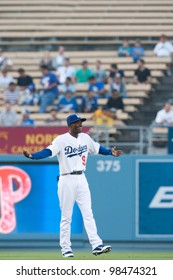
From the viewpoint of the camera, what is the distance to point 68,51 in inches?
1254

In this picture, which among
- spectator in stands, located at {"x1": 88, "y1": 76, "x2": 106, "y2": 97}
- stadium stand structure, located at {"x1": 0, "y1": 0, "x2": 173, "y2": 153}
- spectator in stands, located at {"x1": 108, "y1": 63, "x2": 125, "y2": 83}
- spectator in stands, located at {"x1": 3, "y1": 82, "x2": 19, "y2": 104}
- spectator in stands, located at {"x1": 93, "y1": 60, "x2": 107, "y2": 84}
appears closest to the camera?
spectator in stands, located at {"x1": 88, "y1": 76, "x2": 106, "y2": 97}

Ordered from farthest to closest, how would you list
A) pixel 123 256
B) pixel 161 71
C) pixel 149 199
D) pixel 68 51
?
1. pixel 68 51
2. pixel 161 71
3. pixel 149 199
4. pixel 123 256

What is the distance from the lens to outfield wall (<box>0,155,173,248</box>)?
19922mm

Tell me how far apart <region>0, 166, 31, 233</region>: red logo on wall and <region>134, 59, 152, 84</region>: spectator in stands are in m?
9.26

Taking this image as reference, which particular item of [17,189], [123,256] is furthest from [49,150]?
[17,189]

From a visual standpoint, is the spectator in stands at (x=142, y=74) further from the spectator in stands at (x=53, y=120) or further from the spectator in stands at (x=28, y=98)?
the spectator in stands at (x=53, y=120)

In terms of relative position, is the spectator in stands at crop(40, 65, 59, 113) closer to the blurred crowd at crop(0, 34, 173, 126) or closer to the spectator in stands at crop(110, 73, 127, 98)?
the blurred crowd at crop(0, 34, 173, 126)

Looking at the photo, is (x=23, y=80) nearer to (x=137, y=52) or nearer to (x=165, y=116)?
(x=137, y=52)

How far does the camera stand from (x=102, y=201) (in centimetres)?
2005

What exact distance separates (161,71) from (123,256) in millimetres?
12128

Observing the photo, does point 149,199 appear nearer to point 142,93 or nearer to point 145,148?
point 145,148

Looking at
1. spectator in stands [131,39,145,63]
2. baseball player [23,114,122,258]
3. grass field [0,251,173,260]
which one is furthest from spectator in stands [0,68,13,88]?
baseball player [23,114,122,258]

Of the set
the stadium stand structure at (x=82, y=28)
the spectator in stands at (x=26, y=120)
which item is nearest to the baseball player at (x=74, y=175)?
the spectator in stands at (x=26, y=120)

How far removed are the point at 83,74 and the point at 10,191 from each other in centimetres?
983
